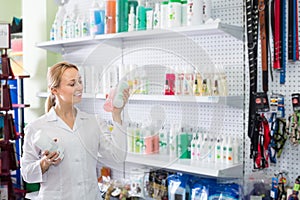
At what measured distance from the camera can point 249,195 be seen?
223cm

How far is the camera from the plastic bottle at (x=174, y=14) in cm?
250

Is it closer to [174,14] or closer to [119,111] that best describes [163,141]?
[119,111]

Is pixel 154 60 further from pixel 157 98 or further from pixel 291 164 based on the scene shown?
pixel 291 164

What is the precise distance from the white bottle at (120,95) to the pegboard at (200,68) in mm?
56

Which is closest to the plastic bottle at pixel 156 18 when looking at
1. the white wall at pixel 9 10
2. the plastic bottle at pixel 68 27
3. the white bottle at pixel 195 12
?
the white bottle at pixel 195 12

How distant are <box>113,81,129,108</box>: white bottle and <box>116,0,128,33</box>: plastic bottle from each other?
1.20 metres

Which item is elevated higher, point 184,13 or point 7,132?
point 184,13

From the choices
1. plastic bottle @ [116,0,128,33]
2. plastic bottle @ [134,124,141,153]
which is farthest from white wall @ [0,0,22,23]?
plastic bottle @ [134,124,141,153]

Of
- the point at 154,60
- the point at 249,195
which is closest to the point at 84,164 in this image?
the point at 154,60

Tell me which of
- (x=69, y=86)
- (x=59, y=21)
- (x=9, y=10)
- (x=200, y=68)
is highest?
(x=9, y=10)

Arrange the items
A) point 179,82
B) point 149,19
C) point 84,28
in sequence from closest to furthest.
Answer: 1. point 179,82
2. point 149,19
3. point 84,28

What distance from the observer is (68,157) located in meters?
2.18

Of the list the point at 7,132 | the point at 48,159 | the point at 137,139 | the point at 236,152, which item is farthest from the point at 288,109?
the point at 7,132

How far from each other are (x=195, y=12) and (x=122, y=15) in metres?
0.64
